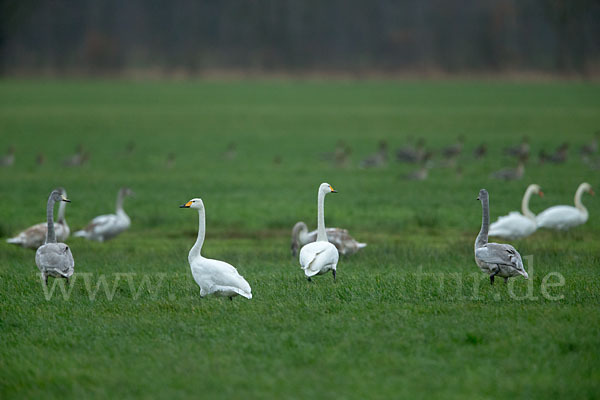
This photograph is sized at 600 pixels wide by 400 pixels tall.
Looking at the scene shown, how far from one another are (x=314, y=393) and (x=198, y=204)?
424 centimetres

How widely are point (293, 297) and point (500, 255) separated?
256 centimetres

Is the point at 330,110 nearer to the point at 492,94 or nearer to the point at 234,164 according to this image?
the point at 492,94

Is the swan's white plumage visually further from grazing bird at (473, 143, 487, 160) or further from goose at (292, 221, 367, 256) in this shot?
grazing bird at (473, 143, 487, 160)

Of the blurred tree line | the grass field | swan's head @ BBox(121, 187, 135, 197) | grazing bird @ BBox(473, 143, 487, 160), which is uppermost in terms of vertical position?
the blurred tree line

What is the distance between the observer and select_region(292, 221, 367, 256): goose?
1334 centimetres

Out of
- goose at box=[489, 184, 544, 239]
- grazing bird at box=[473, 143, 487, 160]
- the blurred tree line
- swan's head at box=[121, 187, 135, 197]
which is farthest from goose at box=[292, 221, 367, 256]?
the blurred tree line

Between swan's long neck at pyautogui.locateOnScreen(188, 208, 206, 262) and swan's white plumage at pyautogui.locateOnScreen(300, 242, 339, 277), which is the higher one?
swan's long neck at pyautogui.locateOnScreen(188, 208, 206, 262)

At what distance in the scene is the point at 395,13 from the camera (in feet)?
470

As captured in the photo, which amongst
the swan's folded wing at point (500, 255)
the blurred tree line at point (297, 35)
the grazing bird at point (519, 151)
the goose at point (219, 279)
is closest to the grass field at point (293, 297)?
the goose at point (219, 279)

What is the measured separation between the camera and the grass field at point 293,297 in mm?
7211

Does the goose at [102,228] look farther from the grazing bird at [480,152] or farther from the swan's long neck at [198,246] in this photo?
the grazing bird at [480,152]

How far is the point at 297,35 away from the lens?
13275 cm

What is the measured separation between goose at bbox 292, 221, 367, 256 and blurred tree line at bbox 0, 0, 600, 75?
97.4 m

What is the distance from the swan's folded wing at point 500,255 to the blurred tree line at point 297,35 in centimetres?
10014
